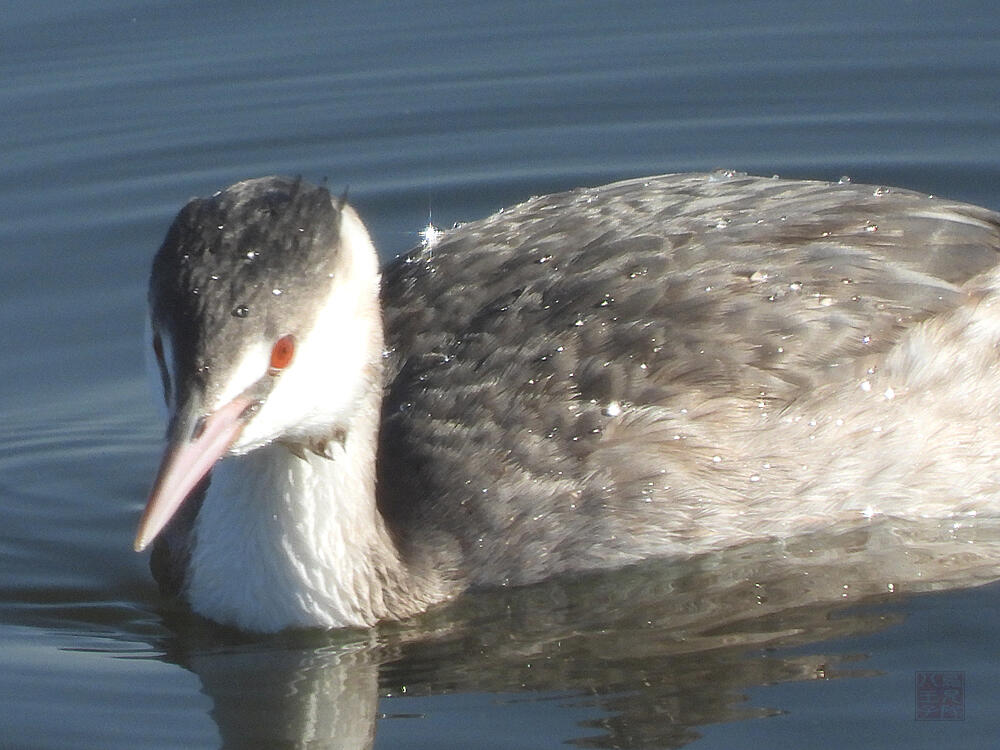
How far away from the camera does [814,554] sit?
8445 mm

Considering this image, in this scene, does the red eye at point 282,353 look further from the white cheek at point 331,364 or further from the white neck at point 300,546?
the white neck at point 300,546

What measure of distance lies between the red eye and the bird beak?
173 millimetres

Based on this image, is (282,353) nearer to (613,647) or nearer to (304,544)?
(304,544)

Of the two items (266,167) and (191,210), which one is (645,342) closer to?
(191,210)

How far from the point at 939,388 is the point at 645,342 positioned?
135 centimetres

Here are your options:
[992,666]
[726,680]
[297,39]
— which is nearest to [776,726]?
[726,680]

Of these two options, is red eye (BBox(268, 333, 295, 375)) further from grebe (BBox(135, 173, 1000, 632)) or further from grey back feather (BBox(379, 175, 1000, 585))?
grey back feather (BBox(379, 175, 1000, 585))

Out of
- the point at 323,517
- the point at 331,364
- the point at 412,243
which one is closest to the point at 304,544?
the point at 323,517

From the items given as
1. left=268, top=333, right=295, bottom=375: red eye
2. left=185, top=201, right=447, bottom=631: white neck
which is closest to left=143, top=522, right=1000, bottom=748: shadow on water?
left=185, top=201, right=447, bottom=631: white neck

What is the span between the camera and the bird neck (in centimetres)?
769

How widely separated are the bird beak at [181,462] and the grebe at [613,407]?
48 centimetres

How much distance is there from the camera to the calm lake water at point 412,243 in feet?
24.4

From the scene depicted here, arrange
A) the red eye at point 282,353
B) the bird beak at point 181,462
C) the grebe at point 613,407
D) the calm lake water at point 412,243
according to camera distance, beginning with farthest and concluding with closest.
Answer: the grebe at point 613,407, the calm lake water at point 412,243, the red eye at point 282,353, the bird beak at point 181,462

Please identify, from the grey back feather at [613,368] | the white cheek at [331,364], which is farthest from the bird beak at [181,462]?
the grey back feather at [613,368]
